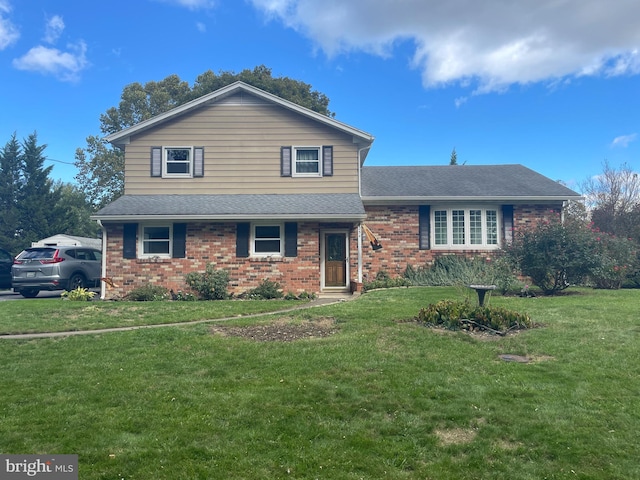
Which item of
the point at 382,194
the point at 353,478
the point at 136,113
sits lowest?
the point at 353,478

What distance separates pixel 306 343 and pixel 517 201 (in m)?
12.4

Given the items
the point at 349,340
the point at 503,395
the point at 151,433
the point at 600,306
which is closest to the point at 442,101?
the point at 600,306

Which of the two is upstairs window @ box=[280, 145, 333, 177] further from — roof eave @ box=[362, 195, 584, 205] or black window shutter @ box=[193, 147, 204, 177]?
black window shutter @ box=[193, 147, 204, 177]

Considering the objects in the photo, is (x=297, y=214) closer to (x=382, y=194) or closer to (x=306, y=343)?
(x=382, y=194)

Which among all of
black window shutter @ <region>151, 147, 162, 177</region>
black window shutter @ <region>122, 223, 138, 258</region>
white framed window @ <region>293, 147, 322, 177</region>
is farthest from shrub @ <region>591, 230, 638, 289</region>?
black window shutter @ <region>151, 147, 162, 177</region>

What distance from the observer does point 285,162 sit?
51.9 ft

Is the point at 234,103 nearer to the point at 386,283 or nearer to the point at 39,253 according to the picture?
the point at 39,253

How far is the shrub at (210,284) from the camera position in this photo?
44.8 ft

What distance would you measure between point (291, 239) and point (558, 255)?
319 inches

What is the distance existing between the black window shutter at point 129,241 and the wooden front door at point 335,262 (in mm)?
6441

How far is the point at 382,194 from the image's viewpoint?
16203 mm

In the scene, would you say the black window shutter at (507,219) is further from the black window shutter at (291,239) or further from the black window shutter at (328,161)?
the black window shutter at (291,239)

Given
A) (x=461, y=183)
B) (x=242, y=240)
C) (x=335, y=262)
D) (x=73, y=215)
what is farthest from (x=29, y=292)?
(x=73, y=215)

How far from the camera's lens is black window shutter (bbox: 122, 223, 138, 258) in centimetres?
1433
